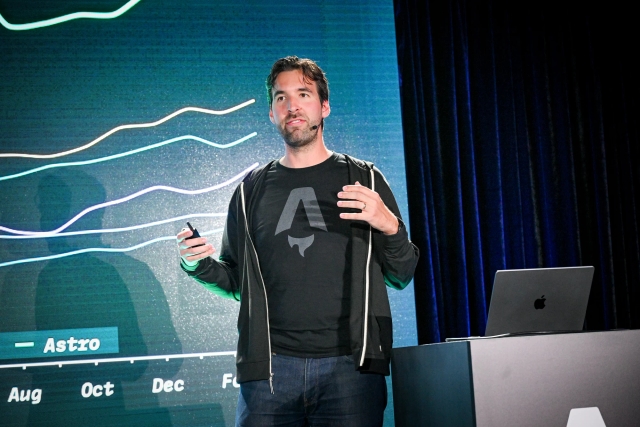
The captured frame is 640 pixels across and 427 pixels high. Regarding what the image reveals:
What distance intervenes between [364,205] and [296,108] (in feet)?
1.79

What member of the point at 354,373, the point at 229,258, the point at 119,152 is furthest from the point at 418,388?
the point at 119,152

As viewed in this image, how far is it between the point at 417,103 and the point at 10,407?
7.58 ft

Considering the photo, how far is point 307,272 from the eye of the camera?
216 cm

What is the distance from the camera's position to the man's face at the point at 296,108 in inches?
90.5

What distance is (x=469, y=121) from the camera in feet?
11.5

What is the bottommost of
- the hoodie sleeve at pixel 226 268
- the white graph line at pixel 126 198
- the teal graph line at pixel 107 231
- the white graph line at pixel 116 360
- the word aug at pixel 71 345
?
the white graph line at pixel 116 360

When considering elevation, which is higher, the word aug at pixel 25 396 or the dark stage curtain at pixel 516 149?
the dark stage curtain at pixel 516 149

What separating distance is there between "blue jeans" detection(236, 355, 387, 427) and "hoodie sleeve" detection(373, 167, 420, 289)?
0.32m

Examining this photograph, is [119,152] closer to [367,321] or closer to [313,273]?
[313,273]

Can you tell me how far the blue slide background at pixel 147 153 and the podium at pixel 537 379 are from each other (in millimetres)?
1212

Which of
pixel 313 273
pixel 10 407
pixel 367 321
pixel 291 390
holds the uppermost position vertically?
pixel 313 273

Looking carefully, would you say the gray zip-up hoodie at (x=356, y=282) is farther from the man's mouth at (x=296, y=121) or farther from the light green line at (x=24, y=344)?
the light green line at (x=24, y=344)

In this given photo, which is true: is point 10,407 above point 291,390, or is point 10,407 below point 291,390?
below

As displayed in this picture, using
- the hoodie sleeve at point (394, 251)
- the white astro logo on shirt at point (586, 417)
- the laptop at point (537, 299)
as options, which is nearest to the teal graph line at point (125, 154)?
the hoodie sleeve at point (394, 251)
